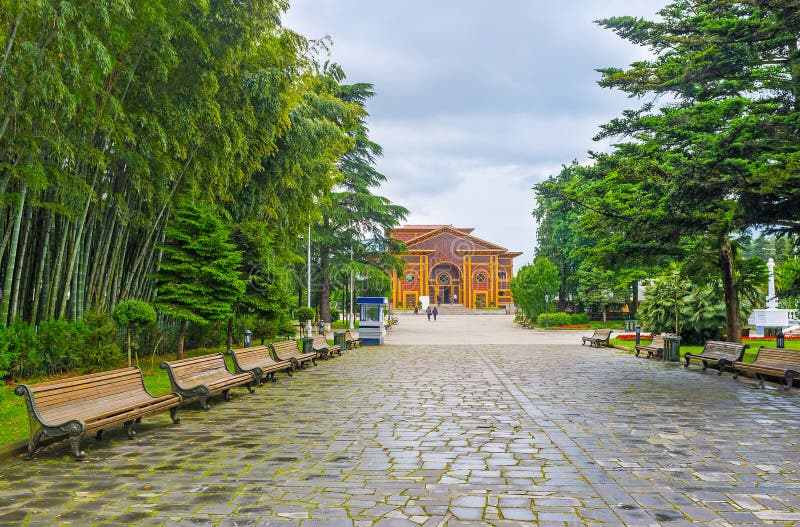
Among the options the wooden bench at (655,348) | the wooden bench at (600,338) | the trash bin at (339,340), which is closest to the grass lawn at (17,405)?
the trash bin at (339,340)

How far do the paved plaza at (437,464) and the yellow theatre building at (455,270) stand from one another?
238 feet

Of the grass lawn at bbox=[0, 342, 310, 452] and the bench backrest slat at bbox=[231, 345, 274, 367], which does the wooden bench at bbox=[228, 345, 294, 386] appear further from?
the grass lawn at bbox=[0, 342, 310, 452]

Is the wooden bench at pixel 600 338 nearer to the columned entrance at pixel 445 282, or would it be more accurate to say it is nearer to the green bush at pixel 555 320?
the green bush at pixel 555 320

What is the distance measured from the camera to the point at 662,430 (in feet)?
25.2

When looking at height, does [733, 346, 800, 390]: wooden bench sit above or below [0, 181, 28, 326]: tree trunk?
below

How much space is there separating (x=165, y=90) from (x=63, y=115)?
3.18m

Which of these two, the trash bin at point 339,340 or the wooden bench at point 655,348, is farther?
the trash bin at point 339,340

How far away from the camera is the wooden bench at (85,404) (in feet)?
20.8

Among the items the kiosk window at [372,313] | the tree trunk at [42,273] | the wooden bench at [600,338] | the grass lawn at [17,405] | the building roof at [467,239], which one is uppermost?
the building roof at [467,239]

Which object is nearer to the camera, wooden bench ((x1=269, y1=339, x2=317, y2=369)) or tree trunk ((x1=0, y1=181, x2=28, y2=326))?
tree trunk ((x1=0, y1=181, x2=28, y2=326))

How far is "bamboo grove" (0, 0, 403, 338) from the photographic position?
8.77m

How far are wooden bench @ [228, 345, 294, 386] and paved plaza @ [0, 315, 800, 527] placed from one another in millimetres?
1062

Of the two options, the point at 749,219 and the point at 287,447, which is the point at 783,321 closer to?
the point at 749,219

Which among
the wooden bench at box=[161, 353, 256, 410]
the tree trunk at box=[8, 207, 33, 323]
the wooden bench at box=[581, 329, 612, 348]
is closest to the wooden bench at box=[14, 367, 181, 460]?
the wooden bench at box=[161, 353, 256, 410]
